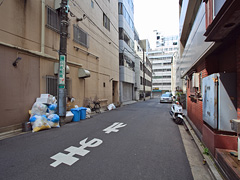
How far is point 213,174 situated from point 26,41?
346 inches

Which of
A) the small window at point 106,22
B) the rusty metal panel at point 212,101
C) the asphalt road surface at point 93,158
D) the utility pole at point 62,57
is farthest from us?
the small window at point 106,22

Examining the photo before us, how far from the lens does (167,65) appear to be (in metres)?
68.0

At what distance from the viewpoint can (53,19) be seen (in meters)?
8.50

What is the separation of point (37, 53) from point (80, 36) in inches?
192

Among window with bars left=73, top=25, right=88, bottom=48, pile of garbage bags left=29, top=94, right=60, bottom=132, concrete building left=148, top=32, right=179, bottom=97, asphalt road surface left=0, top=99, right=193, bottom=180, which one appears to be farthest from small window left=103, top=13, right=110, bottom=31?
concrete building left=148, top=32, right=179, bottom=97

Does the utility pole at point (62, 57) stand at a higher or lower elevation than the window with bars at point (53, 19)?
lower

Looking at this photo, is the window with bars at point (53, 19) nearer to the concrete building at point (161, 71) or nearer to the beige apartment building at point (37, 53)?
the beige apartment building at point (37, 53)

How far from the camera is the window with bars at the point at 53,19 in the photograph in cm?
817

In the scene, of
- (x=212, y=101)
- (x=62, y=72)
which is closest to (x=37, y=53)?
(x=62, y=72)

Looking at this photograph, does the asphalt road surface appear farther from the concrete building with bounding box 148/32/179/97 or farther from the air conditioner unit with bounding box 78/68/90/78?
the concrete building with bounding box 148/32/179/97

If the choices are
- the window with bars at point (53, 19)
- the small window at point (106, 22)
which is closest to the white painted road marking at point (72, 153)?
the window with bars at point (53, 19)

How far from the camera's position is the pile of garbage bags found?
611 centimetres

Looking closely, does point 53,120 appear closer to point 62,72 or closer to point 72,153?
point 62,72

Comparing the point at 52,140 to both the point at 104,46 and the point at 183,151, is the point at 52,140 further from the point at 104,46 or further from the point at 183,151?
the point at 104,46
